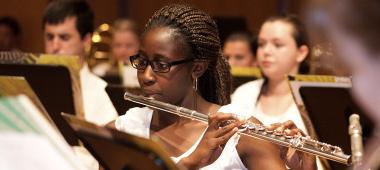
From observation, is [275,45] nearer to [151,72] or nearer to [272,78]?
[272,78]

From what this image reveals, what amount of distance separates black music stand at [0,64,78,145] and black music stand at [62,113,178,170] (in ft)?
4.60

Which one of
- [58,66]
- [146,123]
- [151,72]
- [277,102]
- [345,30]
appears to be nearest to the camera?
[345,30]

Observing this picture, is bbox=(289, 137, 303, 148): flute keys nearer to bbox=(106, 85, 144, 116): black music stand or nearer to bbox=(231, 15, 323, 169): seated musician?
bbox=(106, 85, 144, 116): black music stand

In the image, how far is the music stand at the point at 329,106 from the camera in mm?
2826

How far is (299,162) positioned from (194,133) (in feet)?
1.14

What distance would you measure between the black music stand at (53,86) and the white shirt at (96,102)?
1.79 ft

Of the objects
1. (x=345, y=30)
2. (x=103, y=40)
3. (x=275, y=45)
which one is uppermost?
(x=345, y=30)

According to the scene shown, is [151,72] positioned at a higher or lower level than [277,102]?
higher

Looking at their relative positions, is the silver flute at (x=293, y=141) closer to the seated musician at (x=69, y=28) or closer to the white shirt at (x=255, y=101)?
the white shirt at (x=255, y=101)

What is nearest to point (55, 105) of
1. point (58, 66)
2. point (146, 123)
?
point (58, 66)

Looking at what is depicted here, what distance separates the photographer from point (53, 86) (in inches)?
121

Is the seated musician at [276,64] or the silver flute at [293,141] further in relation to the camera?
the seated musician at [276,64]

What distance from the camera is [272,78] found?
3.93m

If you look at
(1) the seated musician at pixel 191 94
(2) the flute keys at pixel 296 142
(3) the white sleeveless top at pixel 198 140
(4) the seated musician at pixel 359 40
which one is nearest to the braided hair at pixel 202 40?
(1) the seated musician at pixel 191 94
